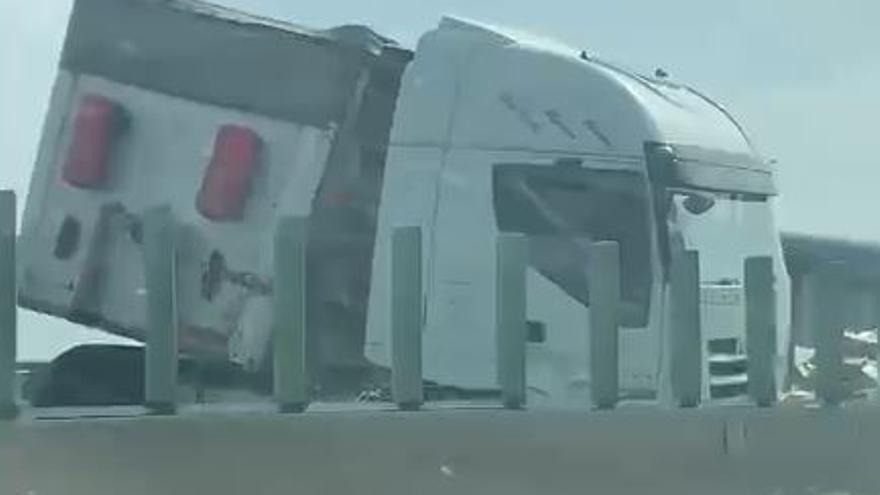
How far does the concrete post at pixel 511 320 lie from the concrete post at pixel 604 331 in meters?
0.24

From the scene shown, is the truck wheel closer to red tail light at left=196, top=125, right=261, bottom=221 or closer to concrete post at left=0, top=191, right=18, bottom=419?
concrete post at left=0, top=191, right=18, bottom=419

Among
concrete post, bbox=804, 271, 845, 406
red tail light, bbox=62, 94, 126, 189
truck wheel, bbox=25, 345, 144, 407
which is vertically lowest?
truck wheel, bbox=25, 345, 144, 407

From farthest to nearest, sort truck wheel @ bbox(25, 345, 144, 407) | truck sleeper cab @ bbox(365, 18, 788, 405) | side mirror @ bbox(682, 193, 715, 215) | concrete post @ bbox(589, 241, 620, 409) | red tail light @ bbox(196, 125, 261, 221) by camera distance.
Answer: 1. side mirror @ bbox(682, 193, 715, 215)
2. truck sleeper cab @ bbox(365, 18, 788, 405)
3. red tail light @ bbox(196, 125, 261, 221)
4. truck wheel @ bbox(25, 345, 144, 407)
5. concrete post @ bbox(589, 241, 620, 409)

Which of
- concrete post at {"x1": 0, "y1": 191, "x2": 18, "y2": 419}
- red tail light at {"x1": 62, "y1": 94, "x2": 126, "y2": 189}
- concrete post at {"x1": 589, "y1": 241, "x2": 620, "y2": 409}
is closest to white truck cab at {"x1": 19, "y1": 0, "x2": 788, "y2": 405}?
red tail light at {"x1": 62, "y1": 94, "x2": 126, "y2": 189}

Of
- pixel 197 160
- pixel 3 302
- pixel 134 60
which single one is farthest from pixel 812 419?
pixel 134 60

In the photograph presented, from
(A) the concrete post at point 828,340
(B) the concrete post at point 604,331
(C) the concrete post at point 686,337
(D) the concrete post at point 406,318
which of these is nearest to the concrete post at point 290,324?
(D) the concrete post at point 406,318

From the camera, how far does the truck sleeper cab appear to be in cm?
901

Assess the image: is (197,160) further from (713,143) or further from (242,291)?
(713,143)

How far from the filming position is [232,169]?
30.0 ft

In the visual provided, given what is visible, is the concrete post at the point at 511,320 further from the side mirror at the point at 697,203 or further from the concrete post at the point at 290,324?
the side mirror at the point at 697,203

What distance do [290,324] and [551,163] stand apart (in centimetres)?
398

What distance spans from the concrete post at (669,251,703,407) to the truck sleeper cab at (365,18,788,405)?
2047mm

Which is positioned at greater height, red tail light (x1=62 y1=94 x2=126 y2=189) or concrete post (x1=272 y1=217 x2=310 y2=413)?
red tail light (x1=62 y1=94 x2=126 y2=189)

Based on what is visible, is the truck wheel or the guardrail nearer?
the guardrail
